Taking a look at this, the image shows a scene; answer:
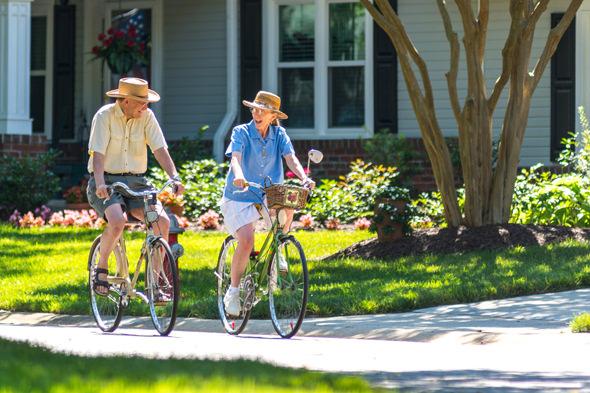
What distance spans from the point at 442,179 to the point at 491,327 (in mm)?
5709

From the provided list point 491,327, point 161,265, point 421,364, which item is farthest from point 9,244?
point 421,364

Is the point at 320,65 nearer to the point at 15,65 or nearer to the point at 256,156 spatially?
the point at 15,65

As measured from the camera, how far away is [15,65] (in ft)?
70.2

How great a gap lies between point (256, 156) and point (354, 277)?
3.58 meters

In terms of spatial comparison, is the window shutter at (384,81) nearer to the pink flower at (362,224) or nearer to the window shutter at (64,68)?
the pink flower at (362,224)

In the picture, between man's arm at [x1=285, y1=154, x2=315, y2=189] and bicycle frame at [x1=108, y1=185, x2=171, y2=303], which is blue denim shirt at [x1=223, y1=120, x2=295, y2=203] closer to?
man's arm at [x1=285, y1=154, x2=315, y2=189]

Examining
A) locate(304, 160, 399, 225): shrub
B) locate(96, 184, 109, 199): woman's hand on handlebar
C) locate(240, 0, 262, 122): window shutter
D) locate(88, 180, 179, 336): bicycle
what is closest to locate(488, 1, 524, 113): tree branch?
locate(304, 160, 399, 225): shrub

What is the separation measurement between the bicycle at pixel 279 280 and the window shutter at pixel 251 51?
11.9 meters

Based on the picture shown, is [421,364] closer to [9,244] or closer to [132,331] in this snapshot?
[132,331]

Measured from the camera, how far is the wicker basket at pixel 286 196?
1015 centimetres

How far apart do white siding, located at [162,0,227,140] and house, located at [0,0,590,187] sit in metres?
0.02

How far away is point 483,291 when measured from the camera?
40.8 ft

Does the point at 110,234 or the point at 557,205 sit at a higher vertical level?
the point at 557,205

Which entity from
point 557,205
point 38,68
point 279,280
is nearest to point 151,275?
point 279,280
